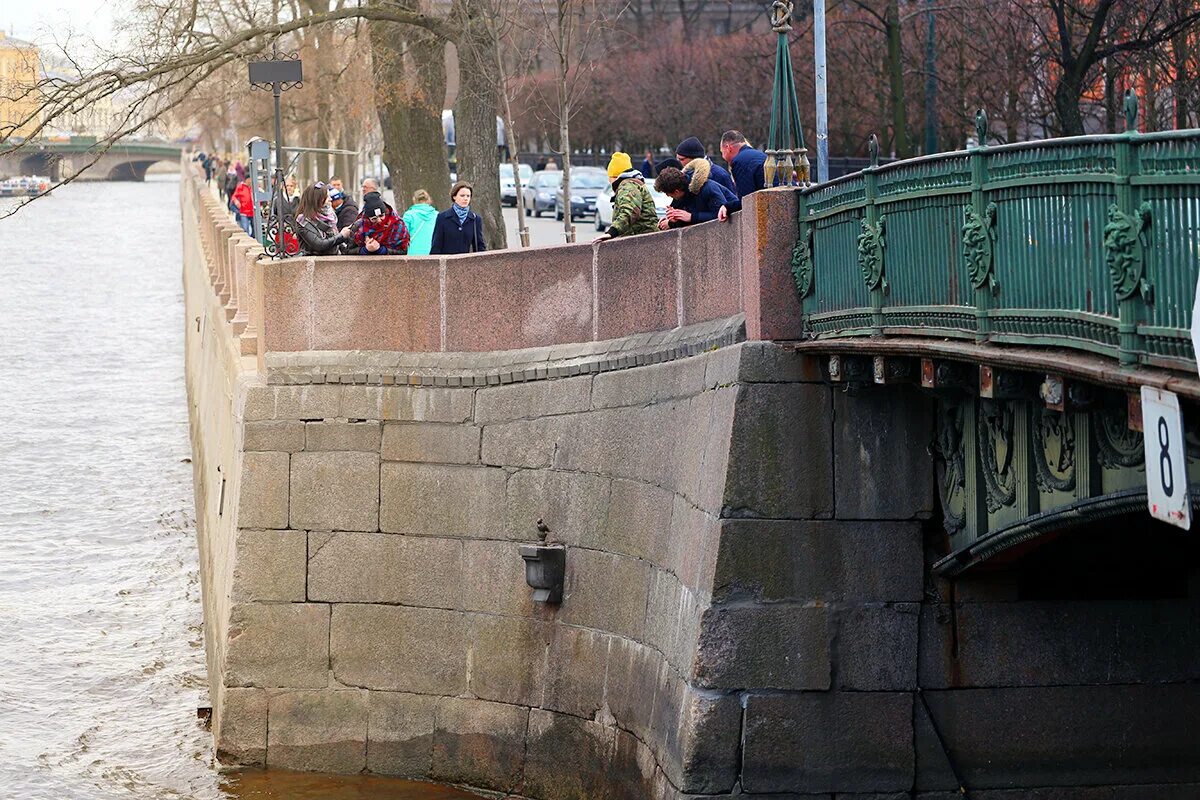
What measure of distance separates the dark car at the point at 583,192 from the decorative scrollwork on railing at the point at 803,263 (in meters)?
35.9

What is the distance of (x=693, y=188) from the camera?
1223cm

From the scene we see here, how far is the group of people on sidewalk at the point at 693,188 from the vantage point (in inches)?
476

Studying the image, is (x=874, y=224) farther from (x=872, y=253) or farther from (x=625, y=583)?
(x=625, y=583)

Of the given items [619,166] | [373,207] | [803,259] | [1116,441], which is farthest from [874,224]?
[373,207]

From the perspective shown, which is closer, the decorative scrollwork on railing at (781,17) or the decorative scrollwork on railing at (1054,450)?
the decorative scrollwork on railing at (1054,450)

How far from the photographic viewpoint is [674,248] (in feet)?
39.3

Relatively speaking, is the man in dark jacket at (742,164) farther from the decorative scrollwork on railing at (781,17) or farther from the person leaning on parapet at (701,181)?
the decorative scrollwork on railing at (781,17)

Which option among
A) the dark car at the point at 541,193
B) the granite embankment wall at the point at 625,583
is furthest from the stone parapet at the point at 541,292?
the dark car at the point at 541,193

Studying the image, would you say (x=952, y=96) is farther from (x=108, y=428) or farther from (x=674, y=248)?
(x=674, y=248)

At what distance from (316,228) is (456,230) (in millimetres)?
1243

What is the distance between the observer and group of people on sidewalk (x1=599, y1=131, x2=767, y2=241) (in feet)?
39.7

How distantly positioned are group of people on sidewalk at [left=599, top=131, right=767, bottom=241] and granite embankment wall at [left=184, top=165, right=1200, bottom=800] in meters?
0.34

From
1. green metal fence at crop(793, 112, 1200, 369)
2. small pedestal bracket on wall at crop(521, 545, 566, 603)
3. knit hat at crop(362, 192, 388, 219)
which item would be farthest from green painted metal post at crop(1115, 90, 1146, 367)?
knit hat at crop(362, 192, 388, 219)

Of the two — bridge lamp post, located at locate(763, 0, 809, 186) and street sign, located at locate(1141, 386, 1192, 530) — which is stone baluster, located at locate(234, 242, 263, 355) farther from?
street sign, located at locate(1141, 386, 1192, 530)
